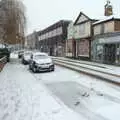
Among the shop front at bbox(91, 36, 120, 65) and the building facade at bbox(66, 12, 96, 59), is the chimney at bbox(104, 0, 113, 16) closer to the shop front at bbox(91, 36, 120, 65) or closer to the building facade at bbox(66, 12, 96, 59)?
the building facade at bbox(66, 12, 96, 59)

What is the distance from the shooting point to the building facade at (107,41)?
88.3 ft

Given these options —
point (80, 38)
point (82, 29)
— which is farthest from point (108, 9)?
point (80, 38)

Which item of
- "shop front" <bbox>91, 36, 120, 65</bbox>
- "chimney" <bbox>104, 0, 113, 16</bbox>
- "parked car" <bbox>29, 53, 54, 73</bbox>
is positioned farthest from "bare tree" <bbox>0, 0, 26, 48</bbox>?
"chimney" <bbox>104, 0, 113, 16</bbox>

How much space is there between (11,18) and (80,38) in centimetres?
1271

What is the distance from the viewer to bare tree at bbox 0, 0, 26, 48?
3155 centimetres

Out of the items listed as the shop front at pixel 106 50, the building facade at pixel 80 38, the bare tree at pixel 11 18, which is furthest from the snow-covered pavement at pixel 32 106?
the building facade at pixel 80 38

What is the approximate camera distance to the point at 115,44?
1061 inches

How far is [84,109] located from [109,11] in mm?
33523

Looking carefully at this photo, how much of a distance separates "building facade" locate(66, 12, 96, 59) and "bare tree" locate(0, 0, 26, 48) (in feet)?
30.1

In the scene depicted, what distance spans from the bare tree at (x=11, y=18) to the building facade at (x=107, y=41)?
10.2m

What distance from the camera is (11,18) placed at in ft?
105

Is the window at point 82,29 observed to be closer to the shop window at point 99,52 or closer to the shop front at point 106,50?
the shop front at point 106,50

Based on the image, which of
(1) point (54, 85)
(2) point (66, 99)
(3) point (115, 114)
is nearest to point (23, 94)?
(2) point (66, 99)

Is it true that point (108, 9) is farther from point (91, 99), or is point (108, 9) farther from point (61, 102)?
point (61, 102)
